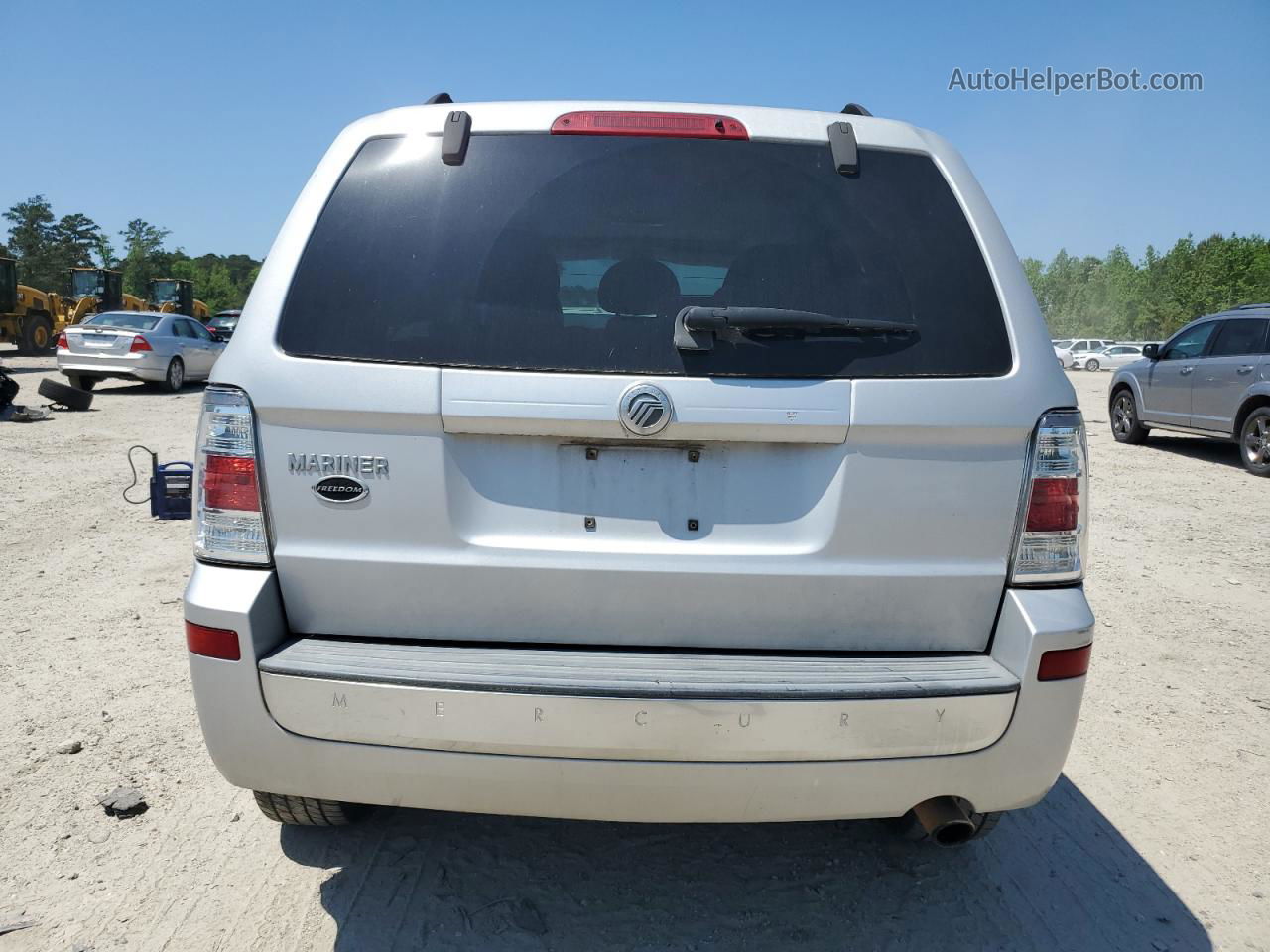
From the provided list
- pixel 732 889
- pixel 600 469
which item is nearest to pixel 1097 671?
pixel 732 889

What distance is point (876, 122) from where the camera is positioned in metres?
2.43

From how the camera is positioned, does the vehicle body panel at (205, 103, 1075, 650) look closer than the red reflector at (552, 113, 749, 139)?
Yes

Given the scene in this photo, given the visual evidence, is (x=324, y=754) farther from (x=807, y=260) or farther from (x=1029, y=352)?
(x=1029, y=352)

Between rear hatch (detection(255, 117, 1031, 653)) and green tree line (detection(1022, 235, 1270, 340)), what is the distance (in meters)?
57.3

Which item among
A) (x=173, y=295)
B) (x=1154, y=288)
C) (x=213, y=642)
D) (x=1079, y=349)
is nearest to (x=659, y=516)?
(x=213, y=642)

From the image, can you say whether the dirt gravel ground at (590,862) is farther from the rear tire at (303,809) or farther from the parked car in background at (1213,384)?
the parked car in background at (1213,384)

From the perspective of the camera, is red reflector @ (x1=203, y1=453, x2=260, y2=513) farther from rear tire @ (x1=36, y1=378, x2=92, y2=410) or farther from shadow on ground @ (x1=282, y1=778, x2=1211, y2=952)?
rear tire @ (x1=36, y1=378, x2=92, y2=410)

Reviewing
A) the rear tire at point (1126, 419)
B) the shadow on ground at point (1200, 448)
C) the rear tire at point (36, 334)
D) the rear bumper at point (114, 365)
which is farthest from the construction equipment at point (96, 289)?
the shadow on ground at point (1200, 448)

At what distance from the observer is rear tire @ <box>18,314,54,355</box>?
30.2 m

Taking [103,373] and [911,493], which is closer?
[911,493]

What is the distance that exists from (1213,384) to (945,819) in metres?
12.5

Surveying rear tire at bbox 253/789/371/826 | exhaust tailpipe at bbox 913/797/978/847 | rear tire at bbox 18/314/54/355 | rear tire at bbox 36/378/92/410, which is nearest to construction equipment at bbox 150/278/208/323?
rear tire at bbox 18/314/54/355

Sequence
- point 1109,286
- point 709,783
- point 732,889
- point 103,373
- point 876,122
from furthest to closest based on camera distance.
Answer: point 1109,286, point 103,373, point 732,889, point 876,122, point 709,783

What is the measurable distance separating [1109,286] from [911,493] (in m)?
126
